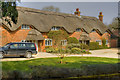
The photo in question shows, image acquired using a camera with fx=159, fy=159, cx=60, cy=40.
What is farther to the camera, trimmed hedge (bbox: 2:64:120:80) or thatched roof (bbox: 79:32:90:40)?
thatched roof (bbox: 79:32:90:40)

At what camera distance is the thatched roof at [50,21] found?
2780 cm

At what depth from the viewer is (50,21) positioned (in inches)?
1238

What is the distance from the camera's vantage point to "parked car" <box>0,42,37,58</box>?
18.4 metres

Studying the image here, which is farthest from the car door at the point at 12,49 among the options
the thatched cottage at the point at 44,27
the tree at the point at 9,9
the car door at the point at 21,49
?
the tree at the point at 9,9

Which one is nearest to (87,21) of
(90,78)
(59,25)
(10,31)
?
(59,25)

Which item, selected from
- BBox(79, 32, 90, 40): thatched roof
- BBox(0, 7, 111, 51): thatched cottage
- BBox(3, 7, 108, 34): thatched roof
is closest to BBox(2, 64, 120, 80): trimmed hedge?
BBox(0, 7, 111, 51): thatched cottage

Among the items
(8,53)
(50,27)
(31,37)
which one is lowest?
(8,53)

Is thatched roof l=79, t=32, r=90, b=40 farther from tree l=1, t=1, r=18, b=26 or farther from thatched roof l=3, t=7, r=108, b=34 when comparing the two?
tree l=1, t=1, r=18, b=26

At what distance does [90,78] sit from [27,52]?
10439 millimetres

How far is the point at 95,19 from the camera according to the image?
43781mm

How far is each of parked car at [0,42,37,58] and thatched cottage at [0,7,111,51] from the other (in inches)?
212

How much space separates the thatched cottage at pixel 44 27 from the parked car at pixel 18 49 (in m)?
5.40

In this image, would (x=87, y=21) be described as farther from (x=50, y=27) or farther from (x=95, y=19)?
(x=50, y=27)

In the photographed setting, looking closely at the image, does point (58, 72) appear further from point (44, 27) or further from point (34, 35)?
point (44, 27)
